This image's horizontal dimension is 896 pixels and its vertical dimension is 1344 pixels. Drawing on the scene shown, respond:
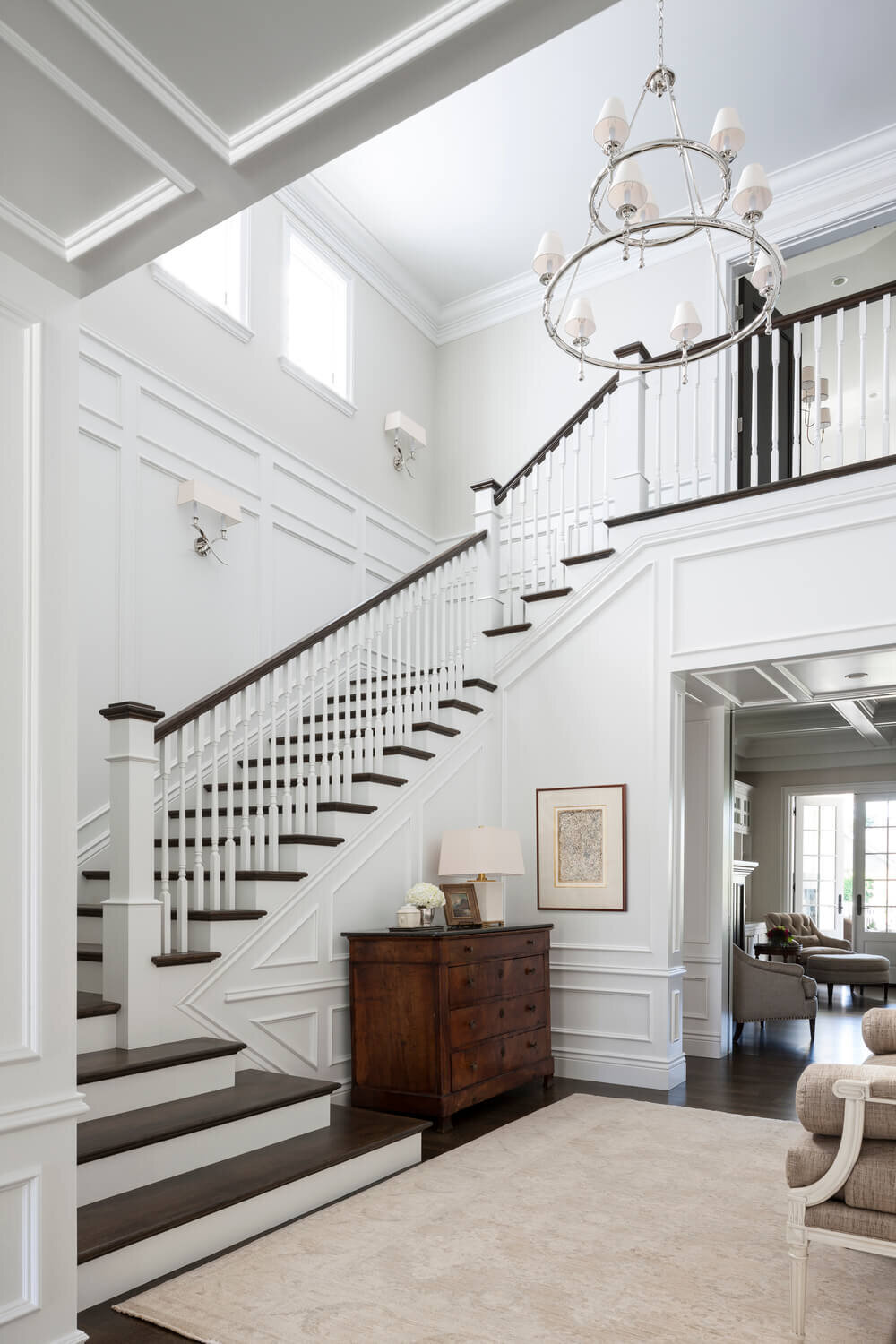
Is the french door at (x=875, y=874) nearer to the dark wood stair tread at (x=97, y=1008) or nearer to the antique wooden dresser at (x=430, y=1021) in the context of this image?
the antique wooden dresser at (x=430, y=1021)

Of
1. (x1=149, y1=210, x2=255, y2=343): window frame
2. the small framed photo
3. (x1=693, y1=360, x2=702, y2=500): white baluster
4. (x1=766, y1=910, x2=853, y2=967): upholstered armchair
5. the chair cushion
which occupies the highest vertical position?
(x1=149, y1=210, x2=255, y2=343): window frame

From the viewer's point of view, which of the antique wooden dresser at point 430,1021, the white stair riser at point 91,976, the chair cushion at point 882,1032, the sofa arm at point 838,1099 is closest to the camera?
the sofa arm at point 838,1099

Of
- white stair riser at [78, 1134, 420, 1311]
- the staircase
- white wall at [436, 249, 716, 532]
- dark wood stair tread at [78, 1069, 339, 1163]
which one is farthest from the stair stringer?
white wall at [436, 249, 716, 532]

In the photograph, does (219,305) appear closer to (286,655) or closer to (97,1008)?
(286,655)

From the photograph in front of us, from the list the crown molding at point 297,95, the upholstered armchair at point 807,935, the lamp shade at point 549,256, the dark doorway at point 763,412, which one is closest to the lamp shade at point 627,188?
A: the lamp shade at point 549,256

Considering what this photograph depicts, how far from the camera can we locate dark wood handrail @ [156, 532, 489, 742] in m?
4.74

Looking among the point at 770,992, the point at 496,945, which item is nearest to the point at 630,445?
the point at 496,945

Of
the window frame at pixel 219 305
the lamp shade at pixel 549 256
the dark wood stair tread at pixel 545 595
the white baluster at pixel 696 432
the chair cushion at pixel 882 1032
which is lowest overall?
the chair cushion at pixel 882 1032

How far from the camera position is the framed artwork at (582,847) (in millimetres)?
6215

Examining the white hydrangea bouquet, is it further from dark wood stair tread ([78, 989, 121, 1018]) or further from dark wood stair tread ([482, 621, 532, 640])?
dark wood stair tread ([482, 621, 532, 640])

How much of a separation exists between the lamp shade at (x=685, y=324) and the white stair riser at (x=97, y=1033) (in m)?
3.92

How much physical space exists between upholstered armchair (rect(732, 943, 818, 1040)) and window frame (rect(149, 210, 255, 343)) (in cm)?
592

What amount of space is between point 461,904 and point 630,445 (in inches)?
125

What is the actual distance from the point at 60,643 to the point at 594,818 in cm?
423
